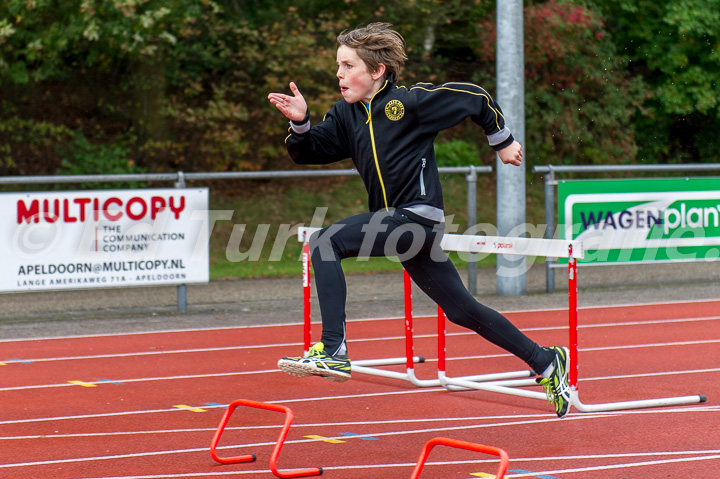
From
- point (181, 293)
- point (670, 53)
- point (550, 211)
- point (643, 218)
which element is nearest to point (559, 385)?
point (181, 293)

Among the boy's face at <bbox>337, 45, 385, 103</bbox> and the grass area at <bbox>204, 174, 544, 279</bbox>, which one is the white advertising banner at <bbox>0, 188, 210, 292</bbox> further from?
the boy's face at <bbox>337, 45, 385, 103</bbox>

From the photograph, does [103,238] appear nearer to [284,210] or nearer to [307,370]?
[307,370]

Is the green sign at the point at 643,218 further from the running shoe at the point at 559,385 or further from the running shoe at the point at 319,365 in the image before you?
the running shoe at the point at 319,365

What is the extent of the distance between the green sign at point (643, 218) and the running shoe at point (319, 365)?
907cm

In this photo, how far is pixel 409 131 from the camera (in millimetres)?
5566

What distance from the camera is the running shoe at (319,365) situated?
5211 mm

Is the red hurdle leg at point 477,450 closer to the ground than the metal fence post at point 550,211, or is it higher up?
closer to the ground

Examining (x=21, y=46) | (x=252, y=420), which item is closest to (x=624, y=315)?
(x=252, y=420)

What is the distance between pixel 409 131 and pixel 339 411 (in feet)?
8.41

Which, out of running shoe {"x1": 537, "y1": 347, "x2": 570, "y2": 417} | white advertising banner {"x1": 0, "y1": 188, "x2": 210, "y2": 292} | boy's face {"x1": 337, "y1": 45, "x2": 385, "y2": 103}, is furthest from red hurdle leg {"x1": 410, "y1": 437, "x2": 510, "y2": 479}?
white advertising banner {"x1": 0, "y1": 188, "x2": 210, "y2": 292}

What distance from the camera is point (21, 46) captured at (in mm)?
21328

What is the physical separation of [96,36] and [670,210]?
31.5ft

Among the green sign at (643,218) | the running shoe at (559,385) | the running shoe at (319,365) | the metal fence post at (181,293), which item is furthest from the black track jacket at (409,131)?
the green sign at (643,218)

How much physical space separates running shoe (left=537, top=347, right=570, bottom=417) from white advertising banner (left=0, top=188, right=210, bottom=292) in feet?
22.7
